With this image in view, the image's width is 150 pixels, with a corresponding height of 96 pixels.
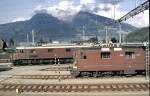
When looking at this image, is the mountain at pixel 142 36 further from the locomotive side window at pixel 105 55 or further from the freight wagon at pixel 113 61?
the locomotive side window at pixel 105 55

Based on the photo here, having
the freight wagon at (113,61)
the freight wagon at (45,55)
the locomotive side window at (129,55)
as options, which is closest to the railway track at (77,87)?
the freight wagon at (113,61)

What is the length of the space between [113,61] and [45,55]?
30920mm

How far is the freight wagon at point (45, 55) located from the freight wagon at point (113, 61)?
2741 cm

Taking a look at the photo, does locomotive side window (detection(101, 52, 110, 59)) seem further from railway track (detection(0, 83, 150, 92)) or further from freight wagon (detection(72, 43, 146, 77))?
railway track (detection(0, 83, 150, 92))

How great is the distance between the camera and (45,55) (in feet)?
240

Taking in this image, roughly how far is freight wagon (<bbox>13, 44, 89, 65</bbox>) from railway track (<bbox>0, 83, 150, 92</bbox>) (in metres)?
33.9

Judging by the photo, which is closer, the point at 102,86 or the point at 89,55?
the point at 102,86

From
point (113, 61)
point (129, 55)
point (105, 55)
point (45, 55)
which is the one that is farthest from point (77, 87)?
point (45, 55)

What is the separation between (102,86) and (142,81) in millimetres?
4907

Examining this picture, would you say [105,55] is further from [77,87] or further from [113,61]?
[77,87]

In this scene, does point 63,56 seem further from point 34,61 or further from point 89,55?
point 89,55

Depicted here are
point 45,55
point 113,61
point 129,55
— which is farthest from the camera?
point 45,55

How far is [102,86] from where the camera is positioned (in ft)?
117

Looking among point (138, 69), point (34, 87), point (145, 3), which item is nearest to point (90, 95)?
point (34, 87)
